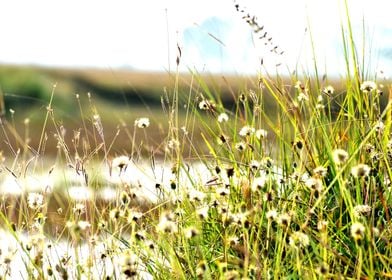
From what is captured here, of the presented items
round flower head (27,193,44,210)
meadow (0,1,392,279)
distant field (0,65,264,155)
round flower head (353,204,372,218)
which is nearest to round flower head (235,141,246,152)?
meadow (0,1,392,279)

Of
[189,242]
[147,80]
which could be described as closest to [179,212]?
[189,242]

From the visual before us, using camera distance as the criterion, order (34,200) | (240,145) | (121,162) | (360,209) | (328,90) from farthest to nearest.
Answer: (328,90)
(240,145)
(34,200)
(360,209)
(121,162)

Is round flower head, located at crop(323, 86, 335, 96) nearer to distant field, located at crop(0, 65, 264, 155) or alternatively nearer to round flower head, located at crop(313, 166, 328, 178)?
round flower head, located at crop(313, 166, 328, 178)

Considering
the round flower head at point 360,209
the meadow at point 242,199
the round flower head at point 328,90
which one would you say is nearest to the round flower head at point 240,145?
the meadow at point 242,199

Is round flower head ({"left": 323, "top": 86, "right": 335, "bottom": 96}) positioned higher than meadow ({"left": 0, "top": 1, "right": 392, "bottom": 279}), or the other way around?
round flower head ({"left": 323, "top": 86, "right": 335, "bottom": 96})

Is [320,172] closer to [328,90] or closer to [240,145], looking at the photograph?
[240,145]

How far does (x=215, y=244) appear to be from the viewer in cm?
302

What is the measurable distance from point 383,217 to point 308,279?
63cm

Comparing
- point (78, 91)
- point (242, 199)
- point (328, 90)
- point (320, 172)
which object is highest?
point (328, 90)

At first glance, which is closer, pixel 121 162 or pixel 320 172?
pixel 121 162

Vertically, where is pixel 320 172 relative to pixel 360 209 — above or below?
above

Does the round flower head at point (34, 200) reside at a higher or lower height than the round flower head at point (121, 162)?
lower

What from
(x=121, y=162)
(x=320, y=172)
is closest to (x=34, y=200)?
(x=121, y=162)

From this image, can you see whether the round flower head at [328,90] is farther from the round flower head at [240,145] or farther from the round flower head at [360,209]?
the round flower head at [360,209]
